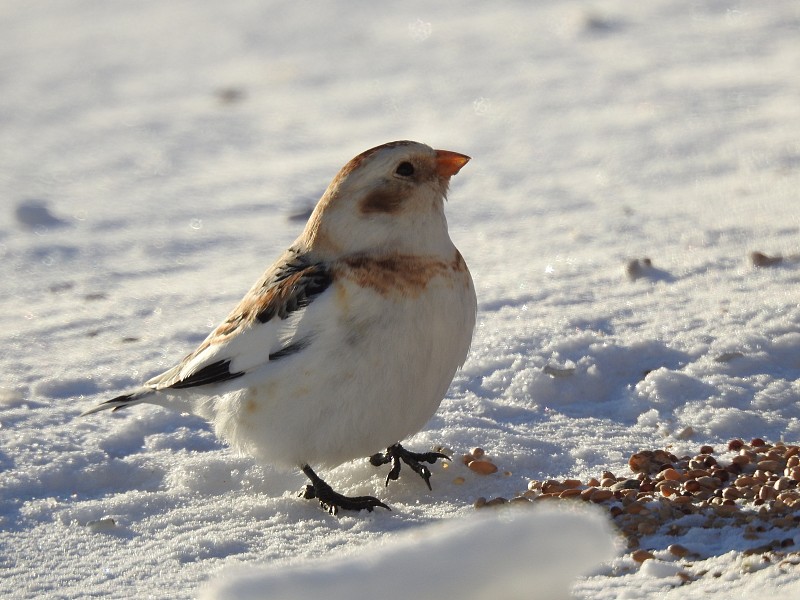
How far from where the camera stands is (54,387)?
4.18 metres

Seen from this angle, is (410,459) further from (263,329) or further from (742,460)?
(742,460)

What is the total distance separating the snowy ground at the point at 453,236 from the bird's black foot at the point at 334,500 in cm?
5

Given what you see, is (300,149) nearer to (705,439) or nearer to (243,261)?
(243,261)

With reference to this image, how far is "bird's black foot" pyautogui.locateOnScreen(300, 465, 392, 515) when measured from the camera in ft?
10.7

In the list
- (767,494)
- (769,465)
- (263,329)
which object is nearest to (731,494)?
(767,494)

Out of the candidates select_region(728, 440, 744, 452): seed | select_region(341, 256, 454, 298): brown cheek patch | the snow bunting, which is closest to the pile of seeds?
select_region(728, 440, 744, 452): seed

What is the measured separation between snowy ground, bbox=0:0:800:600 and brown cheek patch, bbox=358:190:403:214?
726mm

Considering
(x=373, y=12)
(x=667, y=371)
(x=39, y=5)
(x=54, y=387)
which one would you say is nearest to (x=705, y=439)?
(x=667, y=371)

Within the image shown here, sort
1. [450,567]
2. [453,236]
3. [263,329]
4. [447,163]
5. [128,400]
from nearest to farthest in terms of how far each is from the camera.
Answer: [450,567]
[263,329]
[447,163]
[128,400]
[453,236]

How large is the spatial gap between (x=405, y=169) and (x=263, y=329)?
0.56 m

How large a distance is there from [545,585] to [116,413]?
6.87ft

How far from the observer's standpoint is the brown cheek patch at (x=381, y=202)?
10.7 ft

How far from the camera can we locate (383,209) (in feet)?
10.7

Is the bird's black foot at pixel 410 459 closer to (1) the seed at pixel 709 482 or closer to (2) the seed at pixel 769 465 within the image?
(1) the seed at pixel 709 482
